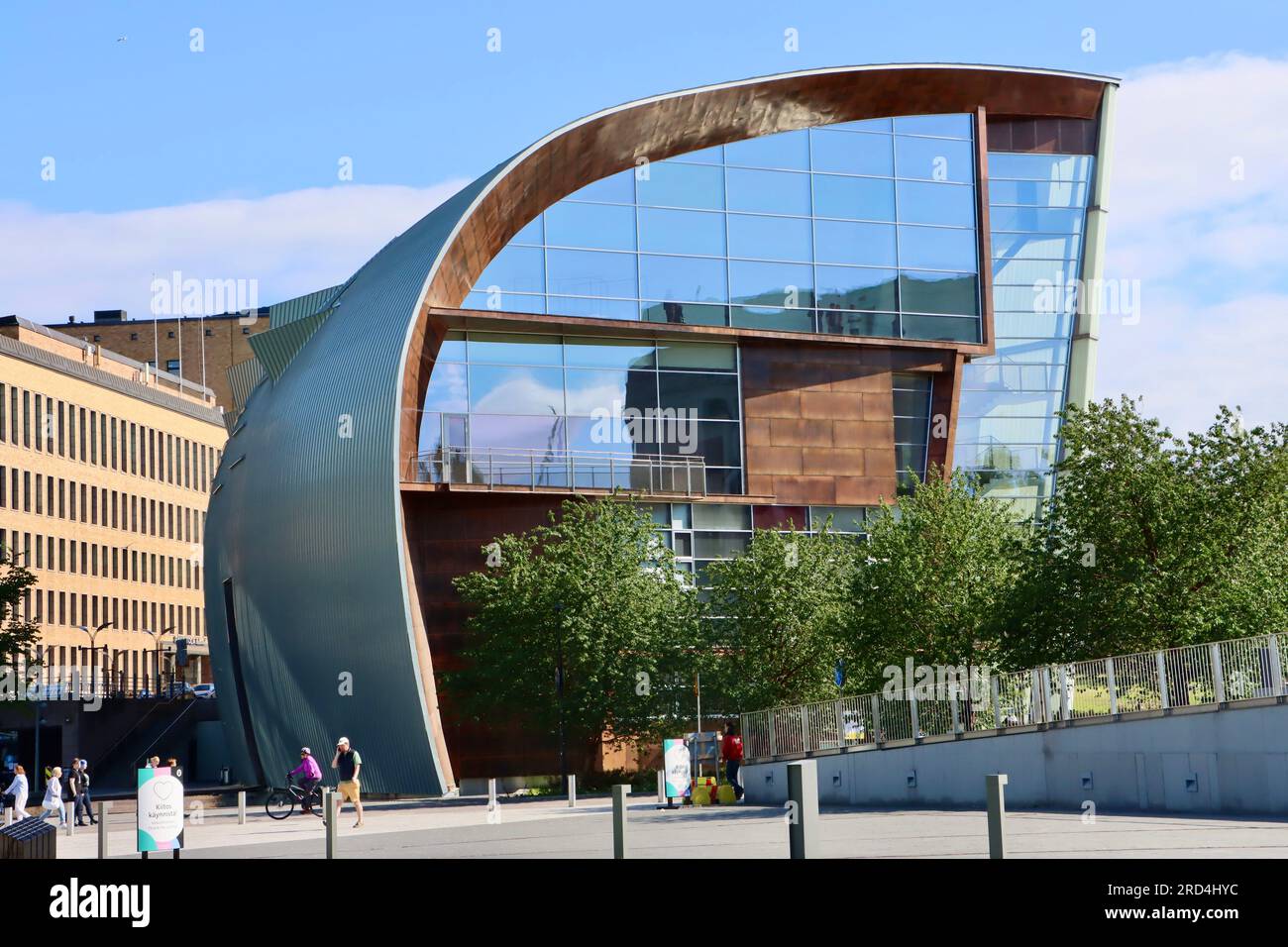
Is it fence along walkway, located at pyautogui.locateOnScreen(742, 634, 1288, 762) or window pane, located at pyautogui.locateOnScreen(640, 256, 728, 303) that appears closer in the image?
fence along walkway, located at pyautogui.locateOnScreen(742, 634, 1288, 762)

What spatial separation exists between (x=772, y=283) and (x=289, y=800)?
20.4 metres

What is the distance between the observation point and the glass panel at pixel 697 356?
155ft

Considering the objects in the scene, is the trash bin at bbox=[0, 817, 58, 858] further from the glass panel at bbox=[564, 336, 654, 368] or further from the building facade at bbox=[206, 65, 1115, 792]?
the glass panel at bbox=[564, 336, 654, 368]

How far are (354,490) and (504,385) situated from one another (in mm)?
5574

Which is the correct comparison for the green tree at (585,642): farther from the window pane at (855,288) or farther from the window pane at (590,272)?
the window pane at (855,288)

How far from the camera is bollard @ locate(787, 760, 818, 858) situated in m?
12.7

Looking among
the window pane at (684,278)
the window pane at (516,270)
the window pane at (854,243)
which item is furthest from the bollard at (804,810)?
the window pane at (854,243)

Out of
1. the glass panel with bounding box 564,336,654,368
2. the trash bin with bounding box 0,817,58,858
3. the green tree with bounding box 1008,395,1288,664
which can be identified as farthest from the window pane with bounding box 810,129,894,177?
the trash bin with bounding box 0,817,58,858

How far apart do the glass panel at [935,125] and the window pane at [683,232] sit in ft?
22.4

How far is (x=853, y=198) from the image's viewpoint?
4925 centimetres

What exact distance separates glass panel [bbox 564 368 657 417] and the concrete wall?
17945 millimetres

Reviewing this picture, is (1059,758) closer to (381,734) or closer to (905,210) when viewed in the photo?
(381,734)

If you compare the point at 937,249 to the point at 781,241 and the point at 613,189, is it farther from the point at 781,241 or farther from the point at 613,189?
the point at 613,189

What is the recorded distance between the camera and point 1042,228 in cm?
5300
